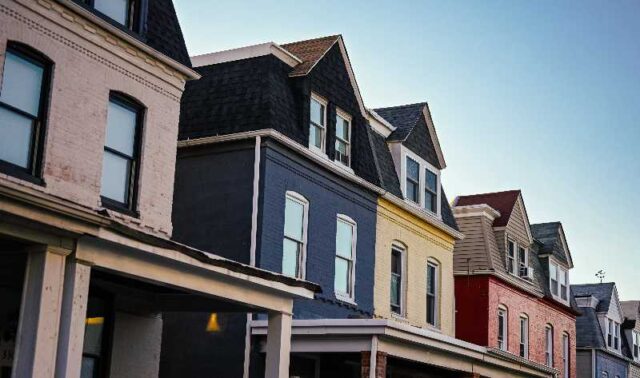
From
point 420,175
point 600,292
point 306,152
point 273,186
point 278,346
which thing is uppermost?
point 600,292

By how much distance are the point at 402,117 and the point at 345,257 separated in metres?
6.38

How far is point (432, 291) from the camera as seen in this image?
27.8m

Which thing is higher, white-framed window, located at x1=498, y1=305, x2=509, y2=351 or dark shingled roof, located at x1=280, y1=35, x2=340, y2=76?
dark shingled roof, located at x1=280, y1=35, x2=340, y2=76

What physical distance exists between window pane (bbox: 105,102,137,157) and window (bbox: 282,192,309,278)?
4.82 m

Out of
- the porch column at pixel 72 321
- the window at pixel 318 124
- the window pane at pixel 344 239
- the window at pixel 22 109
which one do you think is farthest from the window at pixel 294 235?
the porch column at pixel 72 321

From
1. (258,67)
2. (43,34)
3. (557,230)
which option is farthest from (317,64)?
(557,230)

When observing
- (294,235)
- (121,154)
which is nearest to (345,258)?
(294,235)

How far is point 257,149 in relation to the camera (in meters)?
20.6

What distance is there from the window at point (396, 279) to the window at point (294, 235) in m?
4.55

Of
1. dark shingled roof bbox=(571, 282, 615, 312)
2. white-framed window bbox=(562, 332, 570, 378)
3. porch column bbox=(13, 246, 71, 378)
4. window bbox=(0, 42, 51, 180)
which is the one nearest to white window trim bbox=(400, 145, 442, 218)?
window bbox=(0, 42, 51, 180)

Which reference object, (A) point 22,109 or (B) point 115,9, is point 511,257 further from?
(A) point 22,109

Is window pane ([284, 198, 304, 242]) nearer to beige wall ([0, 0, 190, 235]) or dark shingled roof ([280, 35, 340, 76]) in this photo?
dark shingled roof ([280, 35, 340, 76])

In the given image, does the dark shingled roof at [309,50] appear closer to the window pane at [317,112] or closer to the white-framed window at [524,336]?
the window pane at [317,112]

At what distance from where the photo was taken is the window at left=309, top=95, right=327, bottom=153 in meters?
22.5
